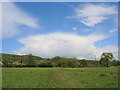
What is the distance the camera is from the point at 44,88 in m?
25.9

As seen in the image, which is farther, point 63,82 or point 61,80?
point 61,80

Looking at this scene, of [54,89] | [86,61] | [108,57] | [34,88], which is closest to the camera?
[54,89]

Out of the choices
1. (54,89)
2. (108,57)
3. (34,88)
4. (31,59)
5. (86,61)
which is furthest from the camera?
(86,61)

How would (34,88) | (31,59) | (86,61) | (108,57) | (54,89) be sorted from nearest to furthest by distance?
1. (54,89)
2. (34,88)
3. (108,57)
4. (31,59)
5. (86,61)

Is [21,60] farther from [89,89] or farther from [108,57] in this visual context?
[89,89]

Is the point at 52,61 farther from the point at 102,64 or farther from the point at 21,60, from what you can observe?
the point at 102,64

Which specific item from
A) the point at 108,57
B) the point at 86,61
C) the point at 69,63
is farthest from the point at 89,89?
the point at 86,61

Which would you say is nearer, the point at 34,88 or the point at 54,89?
the point at 54,89

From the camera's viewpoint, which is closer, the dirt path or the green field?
the dirt path

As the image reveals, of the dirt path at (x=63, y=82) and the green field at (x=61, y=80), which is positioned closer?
the dirt path at (x=63, y=82)

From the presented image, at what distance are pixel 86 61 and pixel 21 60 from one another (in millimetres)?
29836

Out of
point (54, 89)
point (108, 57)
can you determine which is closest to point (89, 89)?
point (54, 89)

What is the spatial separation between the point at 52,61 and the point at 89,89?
84189mm

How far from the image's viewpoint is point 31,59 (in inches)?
4230
